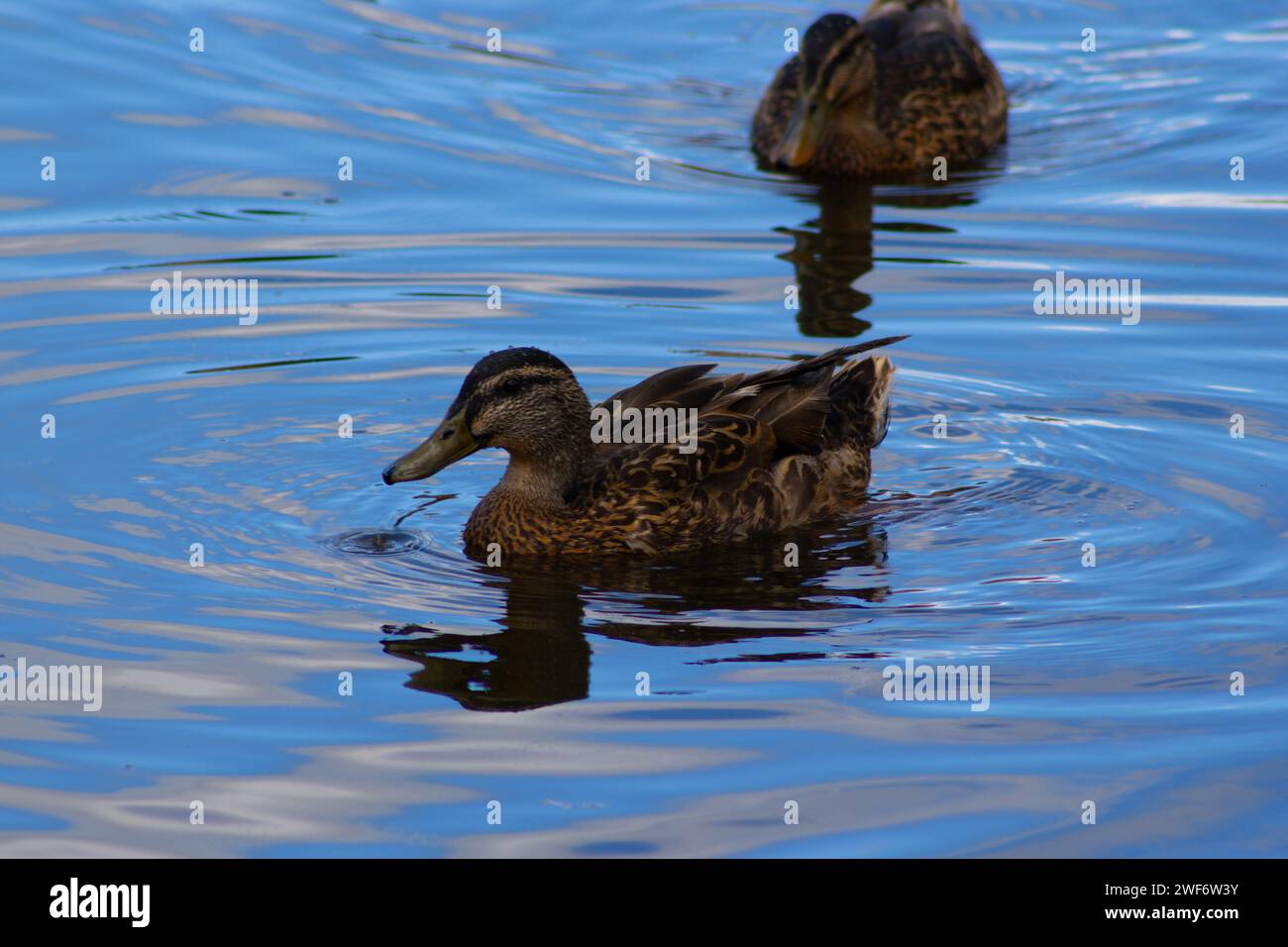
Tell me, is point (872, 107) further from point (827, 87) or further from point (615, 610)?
point (615, 610)

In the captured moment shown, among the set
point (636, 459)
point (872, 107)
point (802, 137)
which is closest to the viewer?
point (636, 459)

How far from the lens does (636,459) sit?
10.3 meters

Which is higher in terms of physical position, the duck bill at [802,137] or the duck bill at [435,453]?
the duck bill at [802,137]

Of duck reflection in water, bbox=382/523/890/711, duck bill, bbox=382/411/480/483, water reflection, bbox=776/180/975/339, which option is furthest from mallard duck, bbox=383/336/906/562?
water reflection, bbox=776/180/975/339

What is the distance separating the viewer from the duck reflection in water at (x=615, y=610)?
8.63m

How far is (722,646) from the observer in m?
8.95

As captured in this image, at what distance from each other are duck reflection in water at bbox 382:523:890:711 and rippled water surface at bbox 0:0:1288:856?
1.1 inches

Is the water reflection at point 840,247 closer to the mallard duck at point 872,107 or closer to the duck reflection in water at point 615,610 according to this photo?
the mallard duck at point 872,107

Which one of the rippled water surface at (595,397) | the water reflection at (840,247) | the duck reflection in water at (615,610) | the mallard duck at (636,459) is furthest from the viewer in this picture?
the water reflection at (840,247)

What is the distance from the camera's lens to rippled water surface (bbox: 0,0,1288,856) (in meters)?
7.69

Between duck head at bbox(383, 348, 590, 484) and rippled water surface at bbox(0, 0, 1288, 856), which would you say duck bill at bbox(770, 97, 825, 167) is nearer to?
rippled water surface at bbox(0, 0, 1288, 856)

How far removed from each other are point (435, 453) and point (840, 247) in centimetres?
618

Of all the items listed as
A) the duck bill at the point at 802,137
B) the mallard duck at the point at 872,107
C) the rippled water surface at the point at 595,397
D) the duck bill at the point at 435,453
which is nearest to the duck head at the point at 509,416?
the duck bill at the point at 435,453

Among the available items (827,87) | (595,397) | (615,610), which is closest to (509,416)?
(615,610)
